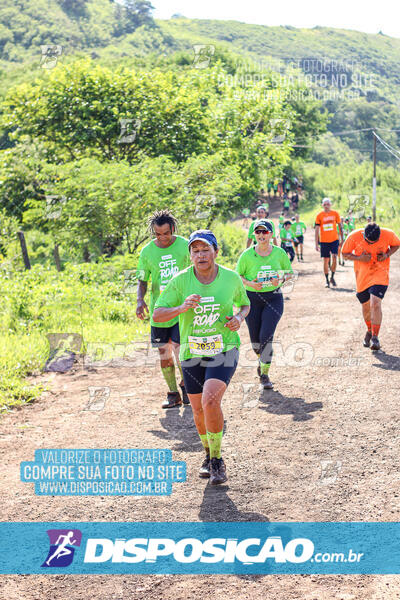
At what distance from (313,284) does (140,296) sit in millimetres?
10480

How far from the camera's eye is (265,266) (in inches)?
318

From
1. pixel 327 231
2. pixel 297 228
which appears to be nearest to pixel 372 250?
pixel 327 231

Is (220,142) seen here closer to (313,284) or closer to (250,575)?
(313,284)

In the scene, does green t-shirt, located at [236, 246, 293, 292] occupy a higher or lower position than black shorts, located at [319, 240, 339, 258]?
higher

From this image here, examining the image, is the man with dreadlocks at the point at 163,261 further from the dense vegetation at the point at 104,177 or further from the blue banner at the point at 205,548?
the blue banner at the point at 205,548

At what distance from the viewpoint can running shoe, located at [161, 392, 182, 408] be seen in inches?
301

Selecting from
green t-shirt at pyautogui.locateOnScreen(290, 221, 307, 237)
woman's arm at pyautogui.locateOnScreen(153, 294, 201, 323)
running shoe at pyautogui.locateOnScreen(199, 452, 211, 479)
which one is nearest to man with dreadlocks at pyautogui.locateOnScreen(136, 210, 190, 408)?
running shoe at pyautogui.locateOnScreen(199, 452, 211, 479)

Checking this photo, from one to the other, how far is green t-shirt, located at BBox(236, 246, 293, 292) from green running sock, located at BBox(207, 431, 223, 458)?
304 centimetres

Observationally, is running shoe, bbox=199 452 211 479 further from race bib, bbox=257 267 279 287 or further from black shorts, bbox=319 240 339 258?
black shorts, bbox=319 240 339 258

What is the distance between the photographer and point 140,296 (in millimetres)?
7555

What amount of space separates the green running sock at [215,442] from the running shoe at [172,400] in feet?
7.45

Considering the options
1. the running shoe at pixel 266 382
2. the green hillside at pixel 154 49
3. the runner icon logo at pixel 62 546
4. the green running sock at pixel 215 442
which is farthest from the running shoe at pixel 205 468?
the green hillside at pixel 154 49

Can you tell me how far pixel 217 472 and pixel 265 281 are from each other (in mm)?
3159

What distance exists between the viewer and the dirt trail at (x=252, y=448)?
403 cm
